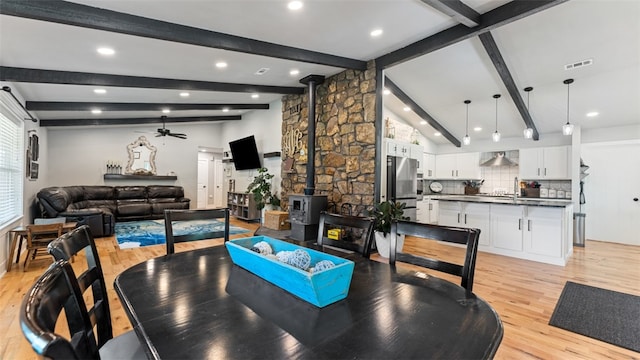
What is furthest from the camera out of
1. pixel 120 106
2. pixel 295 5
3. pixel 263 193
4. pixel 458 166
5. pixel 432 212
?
pixel 458 166

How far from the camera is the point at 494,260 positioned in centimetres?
433

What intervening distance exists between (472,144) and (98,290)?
840cm

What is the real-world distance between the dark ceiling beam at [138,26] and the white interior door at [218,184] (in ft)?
23.0

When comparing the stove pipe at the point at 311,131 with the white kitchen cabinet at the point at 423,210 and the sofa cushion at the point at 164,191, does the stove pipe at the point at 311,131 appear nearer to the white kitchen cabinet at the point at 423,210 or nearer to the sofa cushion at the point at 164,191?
the white kitchen cabinet at the point at 423,210

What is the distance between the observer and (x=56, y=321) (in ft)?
2.36

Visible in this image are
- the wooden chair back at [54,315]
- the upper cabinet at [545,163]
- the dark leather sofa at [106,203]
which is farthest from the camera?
the upper cabinet at [545,163]

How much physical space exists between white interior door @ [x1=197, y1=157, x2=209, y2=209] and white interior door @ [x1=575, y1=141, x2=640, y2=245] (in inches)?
395

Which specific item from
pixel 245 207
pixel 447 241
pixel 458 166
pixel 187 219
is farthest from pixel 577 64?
pixel 245 207

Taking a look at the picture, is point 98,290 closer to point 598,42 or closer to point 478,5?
point 478,5

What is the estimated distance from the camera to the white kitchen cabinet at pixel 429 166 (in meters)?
8.15

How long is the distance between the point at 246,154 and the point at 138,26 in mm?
4782

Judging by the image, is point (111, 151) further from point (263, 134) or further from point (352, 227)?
point (352, 227)

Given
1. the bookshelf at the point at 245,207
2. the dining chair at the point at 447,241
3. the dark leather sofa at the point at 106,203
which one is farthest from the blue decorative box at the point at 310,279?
the bookshelf at the point at 245,207

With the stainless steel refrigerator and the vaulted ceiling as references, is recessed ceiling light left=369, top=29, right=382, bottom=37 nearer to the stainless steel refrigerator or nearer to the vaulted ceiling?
the vaulted ceiling
